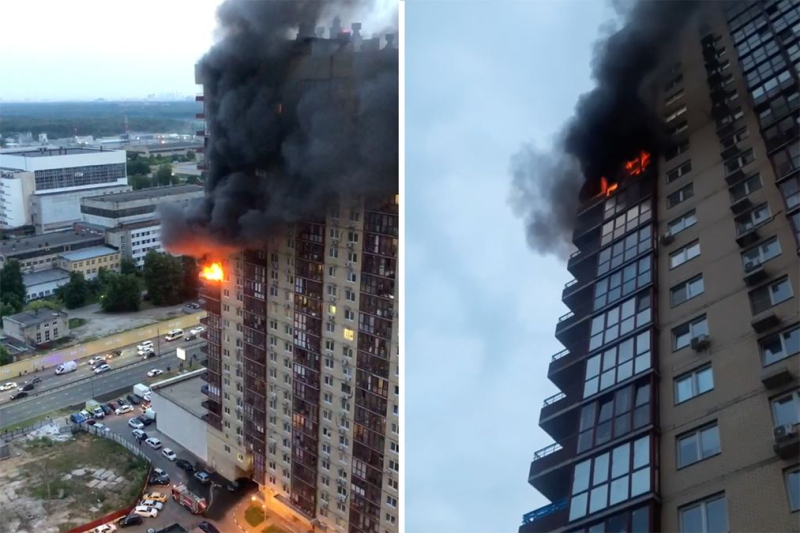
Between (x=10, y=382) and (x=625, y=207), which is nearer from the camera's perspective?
(x=625, y=207)

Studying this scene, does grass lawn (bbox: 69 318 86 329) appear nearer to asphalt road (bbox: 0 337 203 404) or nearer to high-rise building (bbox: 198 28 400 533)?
asphalt road (bbox: 0 337 203 404)

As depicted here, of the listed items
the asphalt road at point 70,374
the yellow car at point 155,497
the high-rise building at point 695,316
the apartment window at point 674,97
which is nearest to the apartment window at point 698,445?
the high-rise building at point 695,316

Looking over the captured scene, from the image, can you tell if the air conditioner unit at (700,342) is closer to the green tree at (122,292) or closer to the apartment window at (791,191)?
the apartment window at (791,191)

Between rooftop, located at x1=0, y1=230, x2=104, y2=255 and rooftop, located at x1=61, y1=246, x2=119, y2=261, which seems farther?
rooftop, located at x1=61, y1=246, x2=119, y2=261

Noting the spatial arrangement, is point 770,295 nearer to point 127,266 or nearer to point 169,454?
point 127,266

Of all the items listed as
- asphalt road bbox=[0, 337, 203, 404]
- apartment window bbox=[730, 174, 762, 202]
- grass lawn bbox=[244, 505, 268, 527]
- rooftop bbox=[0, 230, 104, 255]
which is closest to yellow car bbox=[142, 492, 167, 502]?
grass lawn bbox=[244, 505, 268, 527]

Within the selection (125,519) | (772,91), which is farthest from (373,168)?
(125,519)

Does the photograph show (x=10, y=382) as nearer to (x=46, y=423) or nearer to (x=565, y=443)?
(x=46, y=423)
